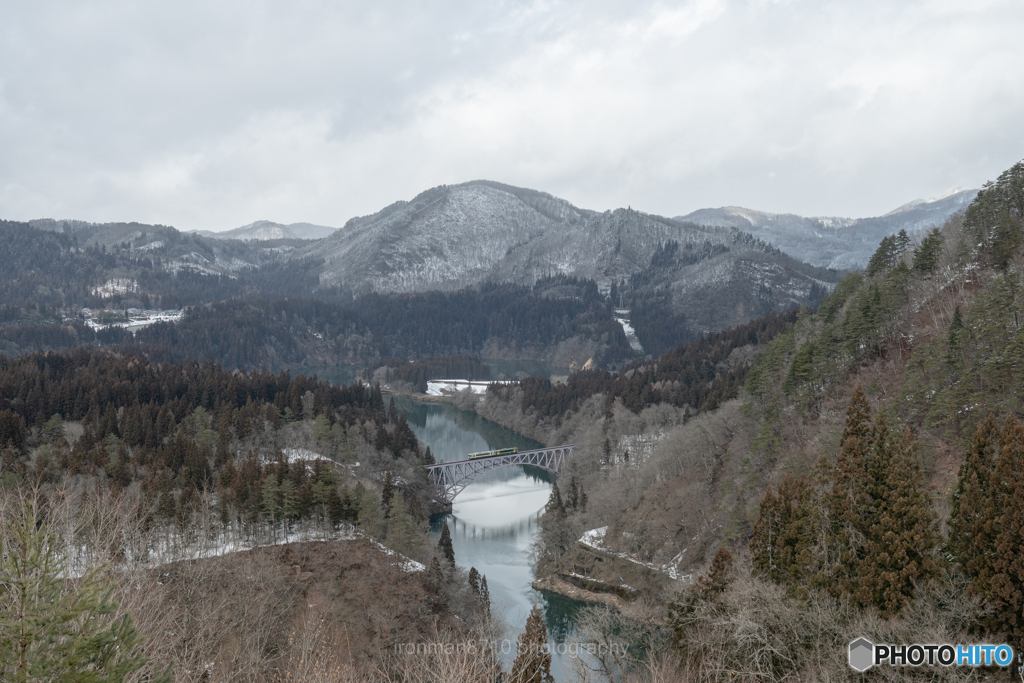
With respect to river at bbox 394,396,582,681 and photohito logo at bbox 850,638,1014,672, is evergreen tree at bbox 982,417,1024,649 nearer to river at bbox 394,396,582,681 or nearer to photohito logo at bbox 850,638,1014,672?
photohito logo at bbox 850,638,1014,672

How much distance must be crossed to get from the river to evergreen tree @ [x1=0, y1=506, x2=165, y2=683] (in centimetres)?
2531

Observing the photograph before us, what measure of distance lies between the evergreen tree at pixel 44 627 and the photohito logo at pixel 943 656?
65.5 feet

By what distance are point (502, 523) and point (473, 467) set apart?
50.3 feet

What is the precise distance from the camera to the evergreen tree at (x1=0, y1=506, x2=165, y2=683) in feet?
33.4

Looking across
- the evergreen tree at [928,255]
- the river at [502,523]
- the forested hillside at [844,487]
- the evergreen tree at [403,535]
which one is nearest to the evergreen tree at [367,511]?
the evergreen tree at [403,535]

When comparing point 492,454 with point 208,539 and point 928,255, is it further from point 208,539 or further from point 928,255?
point 928,255

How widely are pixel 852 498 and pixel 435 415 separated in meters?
127

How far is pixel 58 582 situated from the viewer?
11047 millimetres

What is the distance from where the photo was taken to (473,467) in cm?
9275

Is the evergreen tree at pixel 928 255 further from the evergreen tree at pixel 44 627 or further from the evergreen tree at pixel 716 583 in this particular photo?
the evergreen tree at pixel 44 627

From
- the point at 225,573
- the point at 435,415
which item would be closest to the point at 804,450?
the point at 225,573

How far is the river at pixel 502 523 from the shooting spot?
52344 mm

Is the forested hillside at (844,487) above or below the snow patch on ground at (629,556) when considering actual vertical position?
above

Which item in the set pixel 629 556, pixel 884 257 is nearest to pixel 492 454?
pixel 629 556
